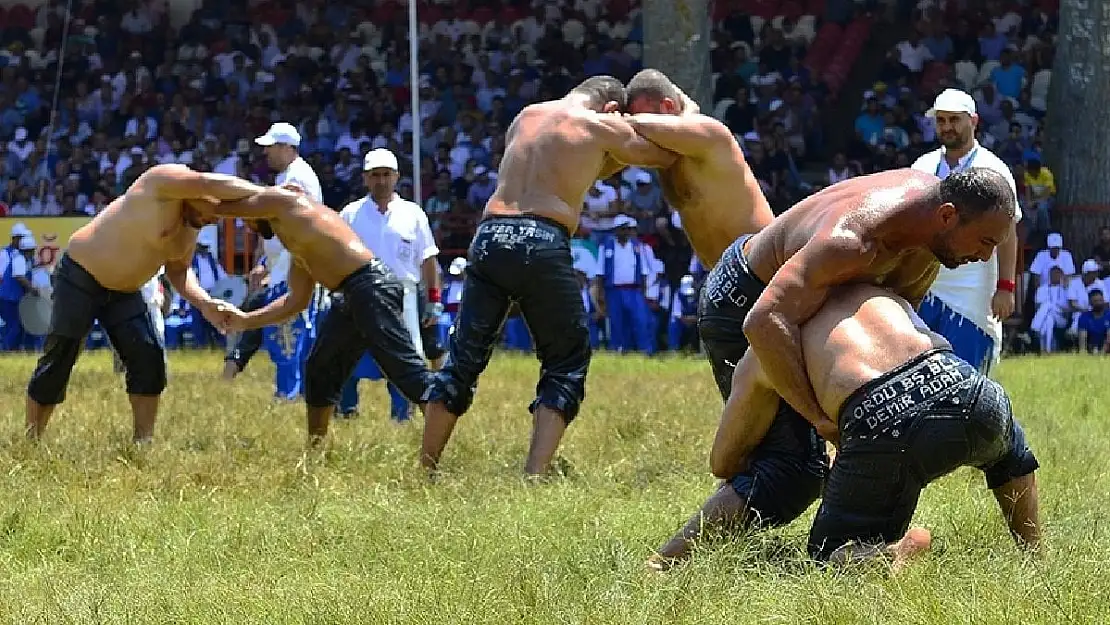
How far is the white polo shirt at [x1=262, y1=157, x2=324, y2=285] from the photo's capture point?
10422mm

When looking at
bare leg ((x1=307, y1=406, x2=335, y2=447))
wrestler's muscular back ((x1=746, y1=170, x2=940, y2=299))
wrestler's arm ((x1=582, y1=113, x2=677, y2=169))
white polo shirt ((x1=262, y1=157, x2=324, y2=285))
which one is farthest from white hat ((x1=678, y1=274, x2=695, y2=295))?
wrestler's muscular back ((x1=746, y1=170, x2=940, y2=299))

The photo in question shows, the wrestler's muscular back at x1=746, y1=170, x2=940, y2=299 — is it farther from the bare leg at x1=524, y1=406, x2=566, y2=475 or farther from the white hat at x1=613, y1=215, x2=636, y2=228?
the white hat at x1=613, y1=215, x2=636, y2=228

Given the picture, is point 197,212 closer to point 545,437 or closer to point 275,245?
point 545,437

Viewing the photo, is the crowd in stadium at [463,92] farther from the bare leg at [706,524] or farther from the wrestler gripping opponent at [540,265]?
the bare leg at [706,524]

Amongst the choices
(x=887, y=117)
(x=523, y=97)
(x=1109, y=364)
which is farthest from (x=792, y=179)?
(x=1109, y=364)

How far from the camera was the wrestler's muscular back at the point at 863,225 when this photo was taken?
173 inches

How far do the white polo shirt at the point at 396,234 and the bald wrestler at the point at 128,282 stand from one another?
2064 millimetres

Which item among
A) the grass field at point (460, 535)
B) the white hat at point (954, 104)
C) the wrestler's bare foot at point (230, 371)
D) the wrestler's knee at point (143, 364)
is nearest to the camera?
the grass field at point (460, 535)

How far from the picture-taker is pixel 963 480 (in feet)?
21.0

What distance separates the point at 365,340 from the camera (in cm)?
789

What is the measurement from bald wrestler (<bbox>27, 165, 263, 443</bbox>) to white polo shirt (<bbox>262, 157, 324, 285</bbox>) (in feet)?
6.59

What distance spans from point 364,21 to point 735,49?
555 cm

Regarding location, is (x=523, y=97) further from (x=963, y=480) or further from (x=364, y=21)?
(x=963, y=480)

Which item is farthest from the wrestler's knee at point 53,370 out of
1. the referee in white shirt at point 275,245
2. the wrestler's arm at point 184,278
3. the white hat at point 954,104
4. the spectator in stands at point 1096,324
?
the spectator in stands at point 1096,324
